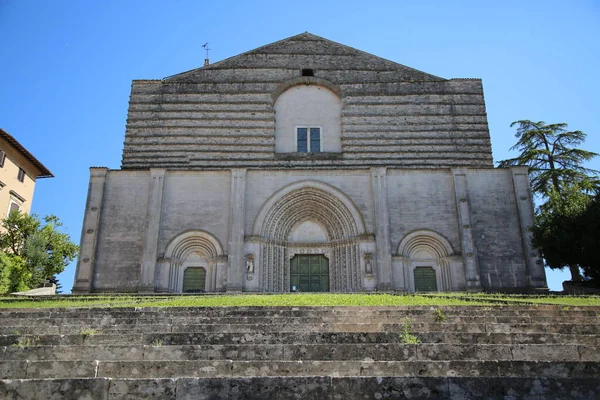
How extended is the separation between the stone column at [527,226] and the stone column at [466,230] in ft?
6.31

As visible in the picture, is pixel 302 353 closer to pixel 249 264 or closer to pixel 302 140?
pixel 249 264

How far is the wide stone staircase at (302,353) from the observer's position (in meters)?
4.68

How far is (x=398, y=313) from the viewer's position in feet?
30.2

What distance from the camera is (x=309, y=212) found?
21953 millimetres

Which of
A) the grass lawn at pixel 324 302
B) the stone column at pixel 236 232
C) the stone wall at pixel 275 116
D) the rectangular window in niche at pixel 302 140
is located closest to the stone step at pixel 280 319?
the grass lawn at pixel 324 302

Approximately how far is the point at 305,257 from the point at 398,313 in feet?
41.3

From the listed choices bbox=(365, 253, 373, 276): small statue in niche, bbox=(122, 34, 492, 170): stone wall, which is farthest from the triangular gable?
bbox=(365, 253, 373, 276): small statue in niche

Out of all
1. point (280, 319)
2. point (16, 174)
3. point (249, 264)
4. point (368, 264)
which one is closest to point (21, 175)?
point (16, 174)

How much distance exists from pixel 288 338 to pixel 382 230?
13449 mm

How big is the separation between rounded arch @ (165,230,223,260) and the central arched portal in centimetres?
175

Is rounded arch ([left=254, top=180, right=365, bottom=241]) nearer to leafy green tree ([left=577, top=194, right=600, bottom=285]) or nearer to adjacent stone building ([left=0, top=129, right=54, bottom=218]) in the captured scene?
leafy green tree ([left=577, top=194, right=600, bottom=285])

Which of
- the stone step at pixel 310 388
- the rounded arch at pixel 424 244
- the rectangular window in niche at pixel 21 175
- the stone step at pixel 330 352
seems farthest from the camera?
the rectangular window in niche at pixel 21 175

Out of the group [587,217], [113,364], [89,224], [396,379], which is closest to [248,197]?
[89,224]

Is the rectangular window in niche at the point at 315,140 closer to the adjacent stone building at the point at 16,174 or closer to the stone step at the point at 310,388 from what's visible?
the adjacent stone building at the point at 16,174
